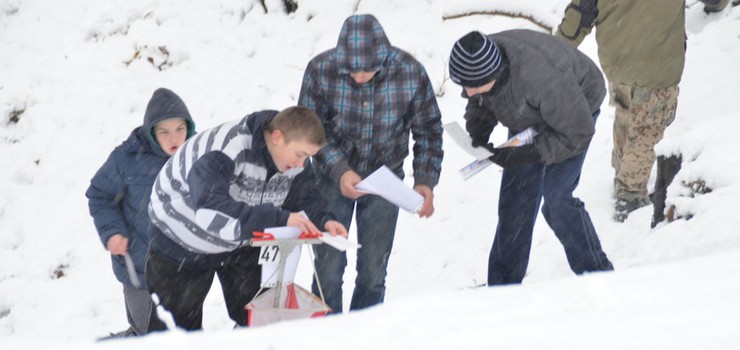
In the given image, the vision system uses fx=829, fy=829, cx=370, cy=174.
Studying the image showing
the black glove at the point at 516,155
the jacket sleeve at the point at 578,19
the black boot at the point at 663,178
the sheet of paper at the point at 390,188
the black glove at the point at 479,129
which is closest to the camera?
the sheet of paper at the point at 390,188

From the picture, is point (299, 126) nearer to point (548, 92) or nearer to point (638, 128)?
point (548, 92)

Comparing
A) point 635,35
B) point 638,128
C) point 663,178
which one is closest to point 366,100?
point 635,35

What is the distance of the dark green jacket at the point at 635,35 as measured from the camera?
4.67 meters

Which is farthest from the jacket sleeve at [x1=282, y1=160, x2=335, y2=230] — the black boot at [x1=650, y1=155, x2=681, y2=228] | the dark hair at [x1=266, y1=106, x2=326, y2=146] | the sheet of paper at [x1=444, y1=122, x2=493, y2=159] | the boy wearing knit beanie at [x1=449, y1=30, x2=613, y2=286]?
the black boot at [x1=650, y1=155, x2=681, y2=228]

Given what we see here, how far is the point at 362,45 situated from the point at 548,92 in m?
0.85

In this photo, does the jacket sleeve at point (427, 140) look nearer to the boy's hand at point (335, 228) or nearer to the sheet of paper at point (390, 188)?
the sheet of paper at point (390, 188)

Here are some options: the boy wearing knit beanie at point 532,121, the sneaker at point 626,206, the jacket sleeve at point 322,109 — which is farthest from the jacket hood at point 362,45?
the sneaker at point 626,206

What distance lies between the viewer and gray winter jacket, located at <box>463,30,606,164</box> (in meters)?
3.60

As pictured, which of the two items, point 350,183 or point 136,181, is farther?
point 136,181

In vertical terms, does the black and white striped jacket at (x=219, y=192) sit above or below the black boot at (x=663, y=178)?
above

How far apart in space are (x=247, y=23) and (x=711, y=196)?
6018 millimetres

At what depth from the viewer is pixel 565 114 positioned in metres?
3.61

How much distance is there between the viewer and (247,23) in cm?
919

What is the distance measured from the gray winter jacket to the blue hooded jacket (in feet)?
5.18
